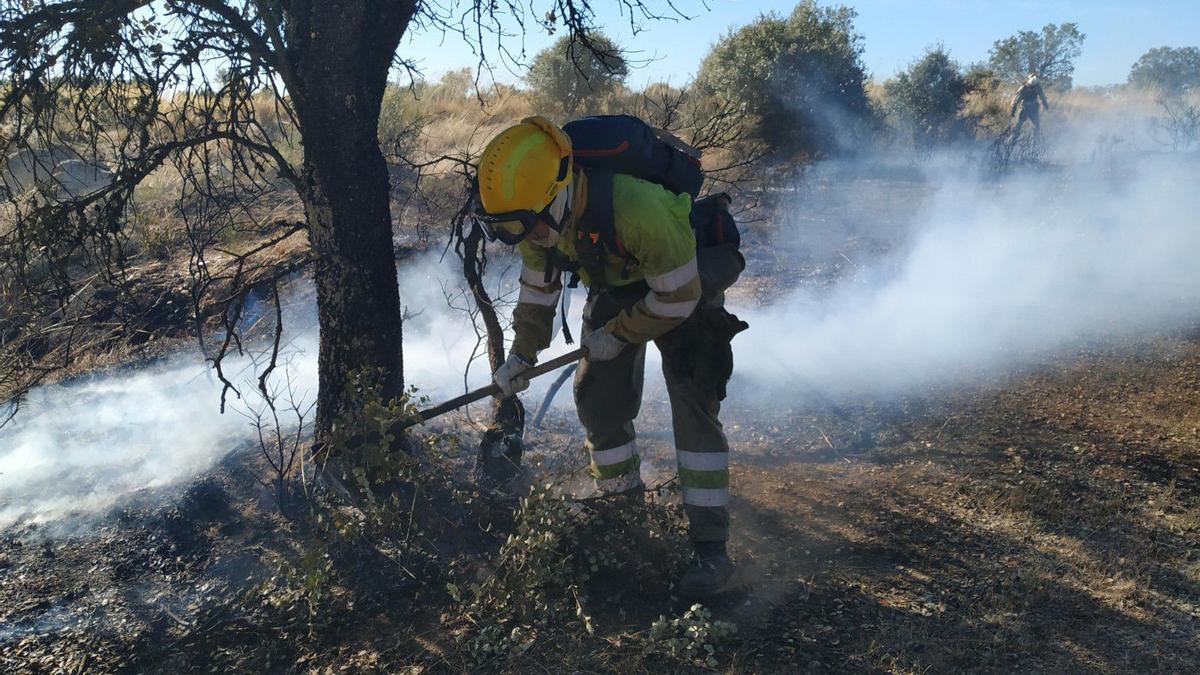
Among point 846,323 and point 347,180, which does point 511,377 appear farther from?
point 846,323

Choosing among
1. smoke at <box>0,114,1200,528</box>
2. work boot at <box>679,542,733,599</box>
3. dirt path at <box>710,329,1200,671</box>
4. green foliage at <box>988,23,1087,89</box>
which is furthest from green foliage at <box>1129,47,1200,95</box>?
work boot at <box>679,542,733,599</box>

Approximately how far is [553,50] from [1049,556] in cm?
1513

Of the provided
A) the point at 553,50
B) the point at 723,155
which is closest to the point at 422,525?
the point at 723,155

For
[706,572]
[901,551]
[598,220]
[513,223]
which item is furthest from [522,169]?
[901,551]

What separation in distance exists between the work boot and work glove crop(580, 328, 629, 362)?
2.85ft

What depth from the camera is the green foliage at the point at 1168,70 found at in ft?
87.5

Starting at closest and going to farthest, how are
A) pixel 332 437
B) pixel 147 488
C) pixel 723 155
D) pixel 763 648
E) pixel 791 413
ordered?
pixel 763 648 → pixel 332 437 → pixel 147 488 → pixel 791 413 → pixel 723 155

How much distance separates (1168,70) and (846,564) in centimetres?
3279

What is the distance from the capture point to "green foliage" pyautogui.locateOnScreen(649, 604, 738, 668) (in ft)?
9.02

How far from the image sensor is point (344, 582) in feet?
11.4

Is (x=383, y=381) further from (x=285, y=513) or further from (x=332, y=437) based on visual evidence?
(x=285, y=513)

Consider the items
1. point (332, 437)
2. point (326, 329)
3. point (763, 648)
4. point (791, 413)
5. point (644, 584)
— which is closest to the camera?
point (763, 648)

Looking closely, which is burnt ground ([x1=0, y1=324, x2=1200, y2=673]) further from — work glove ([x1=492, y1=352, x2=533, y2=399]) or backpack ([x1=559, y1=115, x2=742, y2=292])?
backpack ([x1=559, y1=115, x2=742, y2=292])

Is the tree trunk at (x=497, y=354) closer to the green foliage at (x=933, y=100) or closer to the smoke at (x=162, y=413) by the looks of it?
the smoke at (x=162, y=413)
